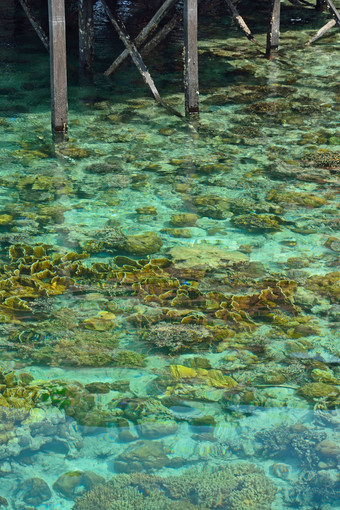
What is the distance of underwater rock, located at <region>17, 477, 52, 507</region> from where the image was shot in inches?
119

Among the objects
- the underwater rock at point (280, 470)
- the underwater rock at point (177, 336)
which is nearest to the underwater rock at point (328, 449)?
the underwater rock at point (280, 470)

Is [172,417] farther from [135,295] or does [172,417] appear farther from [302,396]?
[135,295]

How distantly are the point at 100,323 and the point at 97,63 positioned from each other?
641cm

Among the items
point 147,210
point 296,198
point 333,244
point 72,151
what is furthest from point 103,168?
point 333,244

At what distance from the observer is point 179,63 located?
9.89 metres

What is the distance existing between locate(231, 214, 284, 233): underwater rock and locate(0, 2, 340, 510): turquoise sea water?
0.7 inches

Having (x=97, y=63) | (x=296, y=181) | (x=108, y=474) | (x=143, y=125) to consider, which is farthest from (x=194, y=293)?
(x=97, y=63)

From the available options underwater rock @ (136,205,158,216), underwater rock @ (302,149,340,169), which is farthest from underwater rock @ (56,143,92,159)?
underwater rock @ (302,149,340,169)

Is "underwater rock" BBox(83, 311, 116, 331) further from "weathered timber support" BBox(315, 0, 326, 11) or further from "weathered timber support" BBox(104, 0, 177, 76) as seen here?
"weathered timber support" BBox(315, 0, 326, 11)

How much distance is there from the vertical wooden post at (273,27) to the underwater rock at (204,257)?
5.67m

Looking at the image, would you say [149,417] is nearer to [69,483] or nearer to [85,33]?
[69,483]

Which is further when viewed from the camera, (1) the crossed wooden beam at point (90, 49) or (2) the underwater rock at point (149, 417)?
(1) the crossed wooden beam at point (90, 49)

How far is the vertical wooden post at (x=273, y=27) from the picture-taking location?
9531 mm

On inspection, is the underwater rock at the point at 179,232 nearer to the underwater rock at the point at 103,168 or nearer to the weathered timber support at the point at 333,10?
the underwater rock at the point at 103,168
